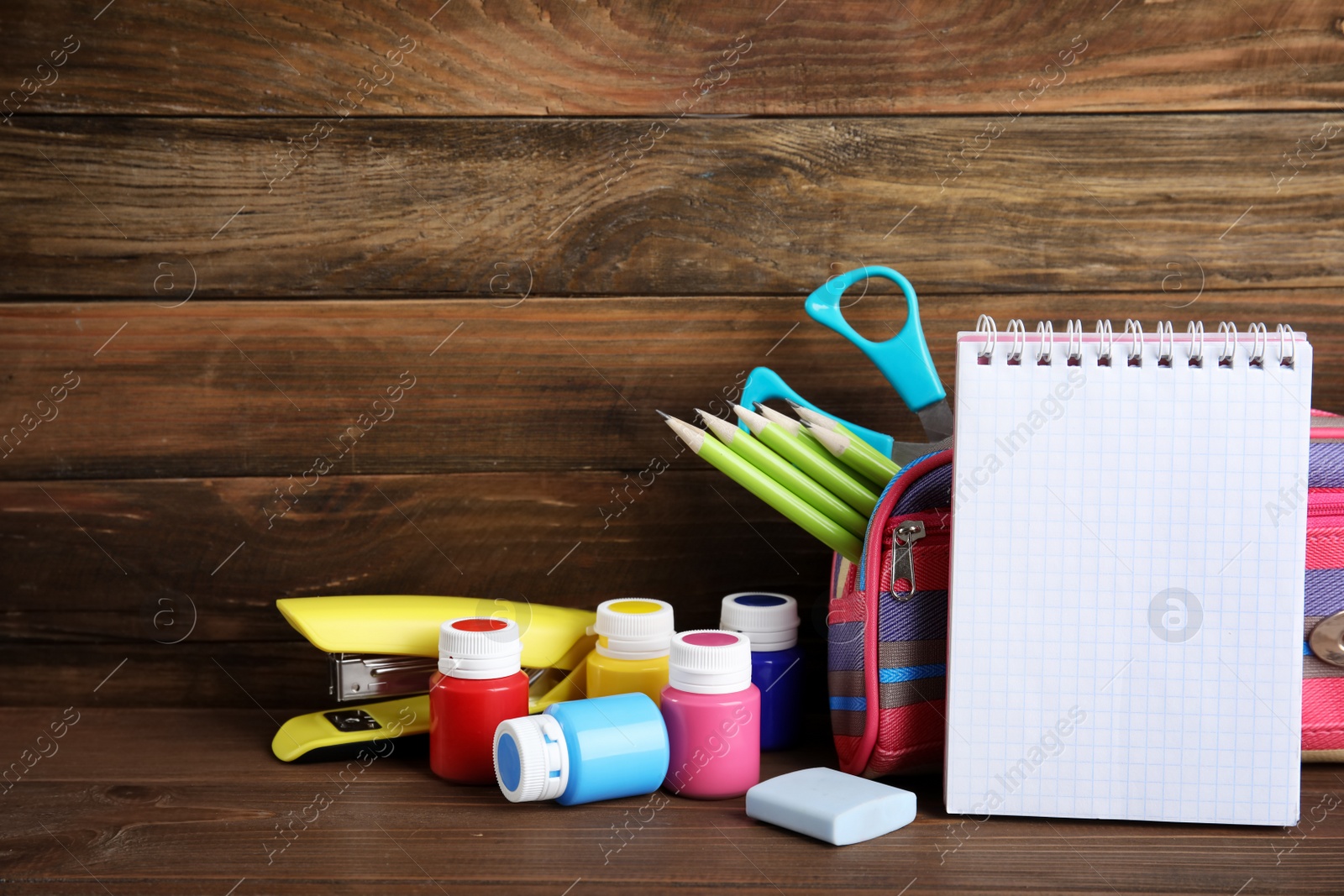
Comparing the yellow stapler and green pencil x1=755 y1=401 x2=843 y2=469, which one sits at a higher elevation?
green pencil x1=755 y1=401 x2=843 y2=469

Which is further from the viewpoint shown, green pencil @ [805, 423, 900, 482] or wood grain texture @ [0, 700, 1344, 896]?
green pencil @ [805, 423, 900, 482]

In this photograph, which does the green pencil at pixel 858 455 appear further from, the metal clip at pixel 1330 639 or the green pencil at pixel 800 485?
the metal clip at pixel 1330 639

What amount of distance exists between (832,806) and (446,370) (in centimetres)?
44

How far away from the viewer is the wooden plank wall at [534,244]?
797 millimetres

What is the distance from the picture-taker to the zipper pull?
2.07ft

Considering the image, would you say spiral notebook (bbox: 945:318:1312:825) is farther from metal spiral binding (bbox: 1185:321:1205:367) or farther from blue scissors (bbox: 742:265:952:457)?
blue scissors (bbox: 742:265:952:457)

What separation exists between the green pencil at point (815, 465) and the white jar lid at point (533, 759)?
0.74 ft

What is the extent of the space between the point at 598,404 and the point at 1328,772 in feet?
1.81

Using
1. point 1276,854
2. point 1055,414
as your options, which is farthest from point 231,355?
point 1276,854

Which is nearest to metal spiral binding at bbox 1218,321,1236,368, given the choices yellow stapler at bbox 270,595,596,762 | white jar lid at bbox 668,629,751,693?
white jar lid at bbox 668,629,751,693

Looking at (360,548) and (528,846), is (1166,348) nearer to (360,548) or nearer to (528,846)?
(528,846)

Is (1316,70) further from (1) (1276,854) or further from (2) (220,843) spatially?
(2) (220,843)

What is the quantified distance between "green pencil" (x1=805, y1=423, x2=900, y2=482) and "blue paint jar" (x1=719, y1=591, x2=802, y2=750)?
4.3 inches

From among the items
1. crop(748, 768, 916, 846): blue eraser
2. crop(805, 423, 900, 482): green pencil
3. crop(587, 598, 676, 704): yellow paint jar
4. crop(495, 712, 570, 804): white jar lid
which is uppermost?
crop(805, 423, 900, 482): green pencil
